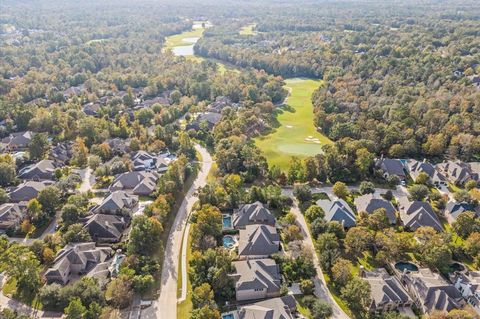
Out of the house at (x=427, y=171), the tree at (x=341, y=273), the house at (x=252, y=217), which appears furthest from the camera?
the house at (x=427, y=171)

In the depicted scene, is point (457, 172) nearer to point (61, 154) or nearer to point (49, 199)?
point (49, 199)

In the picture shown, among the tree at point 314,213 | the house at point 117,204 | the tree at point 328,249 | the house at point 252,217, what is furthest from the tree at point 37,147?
the tree at point 328,249

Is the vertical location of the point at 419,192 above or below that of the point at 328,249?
above

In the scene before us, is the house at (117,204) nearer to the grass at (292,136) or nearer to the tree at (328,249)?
the tree at (328,249)

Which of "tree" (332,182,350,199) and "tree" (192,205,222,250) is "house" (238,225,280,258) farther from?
"tree" (332,182,350,199)

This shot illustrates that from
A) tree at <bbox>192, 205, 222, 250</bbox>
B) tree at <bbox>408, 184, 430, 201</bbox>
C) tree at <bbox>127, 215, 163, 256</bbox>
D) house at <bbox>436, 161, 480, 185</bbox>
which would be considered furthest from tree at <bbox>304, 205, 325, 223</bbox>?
house at <bbox>436, 161, 480, 185</bbox>

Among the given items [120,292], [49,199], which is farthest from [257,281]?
[49,199]
